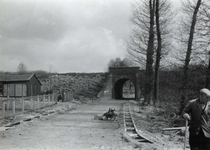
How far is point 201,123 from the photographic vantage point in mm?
4980

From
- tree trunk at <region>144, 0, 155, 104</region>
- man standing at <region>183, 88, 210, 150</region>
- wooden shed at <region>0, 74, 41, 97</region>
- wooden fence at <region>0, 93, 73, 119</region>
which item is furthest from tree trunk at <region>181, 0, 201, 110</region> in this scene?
wooden shed at <region>0, 74, 41, 97</region>

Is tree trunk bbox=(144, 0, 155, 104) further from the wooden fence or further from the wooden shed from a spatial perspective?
the wooden shed

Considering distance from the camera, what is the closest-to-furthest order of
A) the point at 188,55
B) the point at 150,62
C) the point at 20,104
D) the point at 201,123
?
1. the point at 201,123
2. the point at 20,104
3. the point at 188,55
4. the point at 150,62

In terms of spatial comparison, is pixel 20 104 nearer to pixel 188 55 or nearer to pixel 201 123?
pixel 188 55

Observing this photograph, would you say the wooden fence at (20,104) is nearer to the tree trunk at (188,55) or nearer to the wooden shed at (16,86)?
the wooden shed at (16,86)

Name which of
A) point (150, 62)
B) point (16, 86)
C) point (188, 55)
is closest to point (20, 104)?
point (188, 55)

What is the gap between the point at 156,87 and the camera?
78.5 ft

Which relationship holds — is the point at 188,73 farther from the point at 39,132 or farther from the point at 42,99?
the point at 42,99

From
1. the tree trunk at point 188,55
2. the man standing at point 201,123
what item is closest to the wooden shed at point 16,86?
the tree trunk at point 188,55

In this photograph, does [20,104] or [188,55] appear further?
[188,55]

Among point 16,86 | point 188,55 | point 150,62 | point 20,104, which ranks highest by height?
point 150,62

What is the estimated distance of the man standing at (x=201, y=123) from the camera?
4898 mm

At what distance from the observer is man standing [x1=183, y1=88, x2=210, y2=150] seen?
4.90 meters

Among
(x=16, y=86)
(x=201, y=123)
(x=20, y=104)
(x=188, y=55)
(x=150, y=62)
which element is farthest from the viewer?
(x=16, y=86)
